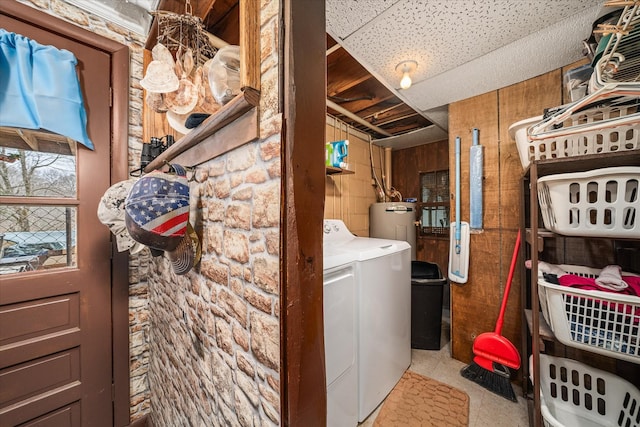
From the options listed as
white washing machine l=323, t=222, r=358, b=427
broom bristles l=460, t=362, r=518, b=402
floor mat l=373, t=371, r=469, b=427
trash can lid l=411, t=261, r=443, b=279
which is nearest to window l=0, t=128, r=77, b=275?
white washing machine l=323, t=222, r=358, b=427

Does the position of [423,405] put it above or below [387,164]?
below

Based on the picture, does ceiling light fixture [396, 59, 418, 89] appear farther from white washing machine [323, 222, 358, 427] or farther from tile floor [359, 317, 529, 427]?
tile floor [359, 317, 529, 427]

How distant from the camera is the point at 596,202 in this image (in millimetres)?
1038

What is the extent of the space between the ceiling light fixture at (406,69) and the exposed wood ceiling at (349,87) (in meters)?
0.24

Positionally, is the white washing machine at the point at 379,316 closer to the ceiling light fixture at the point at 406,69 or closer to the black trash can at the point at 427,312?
the black trash can at the point at 427,312

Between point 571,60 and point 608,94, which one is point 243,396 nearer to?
point 608,94

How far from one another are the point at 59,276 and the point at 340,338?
171cm

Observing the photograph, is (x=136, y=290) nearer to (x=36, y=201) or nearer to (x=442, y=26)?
(x=36, y=201)

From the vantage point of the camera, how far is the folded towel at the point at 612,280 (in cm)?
105

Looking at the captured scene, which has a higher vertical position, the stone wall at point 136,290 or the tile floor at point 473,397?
the stone wall at point 136,290

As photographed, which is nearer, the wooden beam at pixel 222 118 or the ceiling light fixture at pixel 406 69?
the wooden beam at pixel 222 118

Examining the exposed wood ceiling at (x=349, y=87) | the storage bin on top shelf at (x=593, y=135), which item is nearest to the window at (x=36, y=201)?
the exposed wood ceiling at (x=349, y=87)

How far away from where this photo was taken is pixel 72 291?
141cm

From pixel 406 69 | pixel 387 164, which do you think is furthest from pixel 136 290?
pixel 387 164
